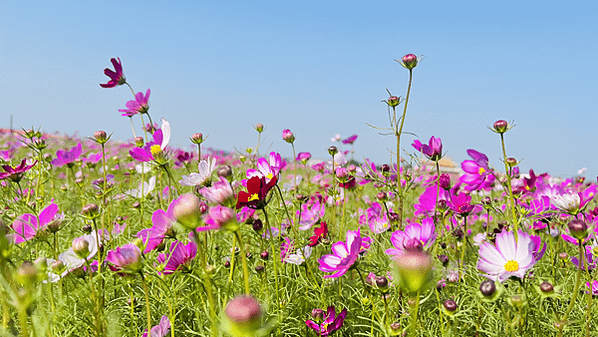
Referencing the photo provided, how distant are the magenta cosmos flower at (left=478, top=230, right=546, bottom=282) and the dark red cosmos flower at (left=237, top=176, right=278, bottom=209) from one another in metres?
0.42

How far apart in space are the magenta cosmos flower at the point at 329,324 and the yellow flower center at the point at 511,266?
0.34 meters

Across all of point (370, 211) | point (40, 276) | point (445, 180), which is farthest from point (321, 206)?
point (40, 276)

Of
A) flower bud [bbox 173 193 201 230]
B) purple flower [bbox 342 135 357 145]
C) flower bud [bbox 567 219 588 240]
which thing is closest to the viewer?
flower bud [bbox 173 193 201 230]

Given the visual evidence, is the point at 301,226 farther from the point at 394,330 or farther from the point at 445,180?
the point at 394,330

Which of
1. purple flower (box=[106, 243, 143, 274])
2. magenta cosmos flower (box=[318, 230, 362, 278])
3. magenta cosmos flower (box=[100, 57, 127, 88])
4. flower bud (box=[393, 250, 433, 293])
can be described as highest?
magenta cosmos flower (box=[100, 57, 127, 88])

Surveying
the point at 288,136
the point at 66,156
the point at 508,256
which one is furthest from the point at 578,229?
the point at 66,156

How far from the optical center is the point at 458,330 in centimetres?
98

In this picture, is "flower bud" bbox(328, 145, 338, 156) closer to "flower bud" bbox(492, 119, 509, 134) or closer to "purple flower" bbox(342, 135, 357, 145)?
"flower bud" bbox(492, 119, 509, 134)

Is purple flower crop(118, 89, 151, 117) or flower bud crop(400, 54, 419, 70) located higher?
flower bud crop(400, 54, 419, 70)

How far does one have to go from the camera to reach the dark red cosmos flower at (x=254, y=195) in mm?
717

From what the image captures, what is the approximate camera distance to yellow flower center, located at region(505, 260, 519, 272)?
2.25ft

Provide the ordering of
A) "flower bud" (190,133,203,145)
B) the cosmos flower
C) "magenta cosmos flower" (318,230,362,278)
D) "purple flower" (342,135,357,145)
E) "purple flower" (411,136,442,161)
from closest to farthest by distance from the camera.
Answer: "magenta cosmos flower" (318,230,362,278), the cosmos flower, "purple flower" (411,136,442,161), "flower bud" (190,133,203,145), "purple flower" (342,135,357,145)

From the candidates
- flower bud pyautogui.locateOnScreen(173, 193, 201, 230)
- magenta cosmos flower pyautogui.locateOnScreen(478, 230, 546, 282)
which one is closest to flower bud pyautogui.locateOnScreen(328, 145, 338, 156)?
magenta cosmos flower pyautogui.locateOnScreen(478, 230, 546, 282)

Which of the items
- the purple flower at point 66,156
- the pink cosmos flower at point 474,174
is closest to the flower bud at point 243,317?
the pink cosmos flower at point 474,174
